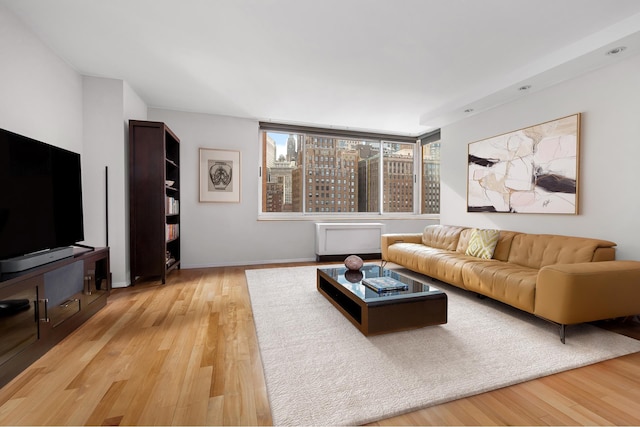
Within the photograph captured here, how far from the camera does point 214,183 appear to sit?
4.92 m

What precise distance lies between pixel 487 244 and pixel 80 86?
5.19 metres

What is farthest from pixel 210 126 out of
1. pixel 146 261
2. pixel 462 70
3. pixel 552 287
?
pixel 552 287

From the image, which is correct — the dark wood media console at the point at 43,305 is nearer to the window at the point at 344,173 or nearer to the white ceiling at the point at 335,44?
the white ceiling at the point at 335,44

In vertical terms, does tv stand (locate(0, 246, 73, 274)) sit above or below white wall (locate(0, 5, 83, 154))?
below

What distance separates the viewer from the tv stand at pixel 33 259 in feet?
5.92

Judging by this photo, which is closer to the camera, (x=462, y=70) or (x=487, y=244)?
(x=462, y=70)

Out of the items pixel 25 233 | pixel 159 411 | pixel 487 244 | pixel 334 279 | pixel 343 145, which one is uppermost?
pixel 343 145

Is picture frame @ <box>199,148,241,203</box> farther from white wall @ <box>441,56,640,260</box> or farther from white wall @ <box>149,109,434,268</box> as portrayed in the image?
white wall @ <box>441,56,640,260</box>

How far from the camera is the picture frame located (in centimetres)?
487

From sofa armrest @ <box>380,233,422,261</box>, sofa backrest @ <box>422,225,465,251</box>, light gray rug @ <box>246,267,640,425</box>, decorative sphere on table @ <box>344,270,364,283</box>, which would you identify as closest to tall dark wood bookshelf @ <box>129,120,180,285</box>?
light gray rug @ <box>246,267,640,425</box>

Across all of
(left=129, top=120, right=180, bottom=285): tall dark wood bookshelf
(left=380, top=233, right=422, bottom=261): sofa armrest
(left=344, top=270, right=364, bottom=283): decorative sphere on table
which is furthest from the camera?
(left=380, top=233, right=422, bottom=261): sofa armrest

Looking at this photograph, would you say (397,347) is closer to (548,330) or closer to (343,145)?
(548,330)

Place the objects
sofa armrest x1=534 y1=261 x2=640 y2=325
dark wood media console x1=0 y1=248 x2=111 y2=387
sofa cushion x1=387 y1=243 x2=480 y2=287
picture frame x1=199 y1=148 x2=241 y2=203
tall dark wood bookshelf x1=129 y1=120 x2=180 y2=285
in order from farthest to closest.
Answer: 1. picture frame x1=199 y1=148 x2=241 y2=203
2. tall dark wood bookshelf x1=129 y1=120 x2=180 y2=285
3. sofa cushion x1=387 y1=243 x2=480 y2=287
4. sofa armrest x1=534 y1=261 x2=640 y2=325
5. dark wood media console x1=0 y1=248 x2=111 y2=387

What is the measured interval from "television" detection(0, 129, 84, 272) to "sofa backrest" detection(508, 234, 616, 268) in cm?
441
